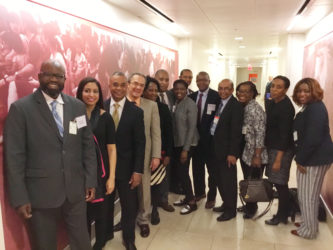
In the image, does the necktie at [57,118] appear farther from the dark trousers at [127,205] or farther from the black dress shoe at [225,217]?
the black dress shoe at [225,217]

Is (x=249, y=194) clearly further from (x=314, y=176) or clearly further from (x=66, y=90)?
(x=66, y=90)

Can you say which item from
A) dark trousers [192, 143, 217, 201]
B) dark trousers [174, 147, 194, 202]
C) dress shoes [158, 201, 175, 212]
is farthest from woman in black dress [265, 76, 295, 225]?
dress shoes [158, 201, 175, 212]

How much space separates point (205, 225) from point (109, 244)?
111 centimetres

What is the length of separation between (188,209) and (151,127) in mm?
1360

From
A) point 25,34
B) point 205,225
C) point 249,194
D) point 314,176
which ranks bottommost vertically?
point 205,225

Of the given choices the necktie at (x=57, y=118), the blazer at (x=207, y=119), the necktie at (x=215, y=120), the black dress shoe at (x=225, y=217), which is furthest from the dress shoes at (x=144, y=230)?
the necktie at (x=57, y=118)

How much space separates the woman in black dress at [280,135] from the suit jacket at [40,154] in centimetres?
199

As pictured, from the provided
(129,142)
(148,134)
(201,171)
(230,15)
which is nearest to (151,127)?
(148,134)

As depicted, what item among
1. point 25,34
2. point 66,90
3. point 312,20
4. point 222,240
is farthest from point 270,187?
point 312,20

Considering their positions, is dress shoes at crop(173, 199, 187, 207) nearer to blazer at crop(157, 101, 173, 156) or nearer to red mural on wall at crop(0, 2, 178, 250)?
blazer at crop(157, 101, 173, 156)

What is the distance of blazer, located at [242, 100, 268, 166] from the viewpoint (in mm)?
2928

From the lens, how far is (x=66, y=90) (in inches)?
99.0

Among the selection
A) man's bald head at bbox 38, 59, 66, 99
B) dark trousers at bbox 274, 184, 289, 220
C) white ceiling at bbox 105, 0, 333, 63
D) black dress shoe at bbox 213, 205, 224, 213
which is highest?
white ceiling at bbox 105, 0, 333, 63

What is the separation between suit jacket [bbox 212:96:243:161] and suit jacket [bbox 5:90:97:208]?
160 centimetres
